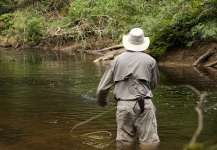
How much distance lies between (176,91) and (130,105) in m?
7.43

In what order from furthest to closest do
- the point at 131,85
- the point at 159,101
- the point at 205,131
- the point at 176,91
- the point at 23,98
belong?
1. the point at 176,91
2. the point at 23,98
3. the point at 159,101
4. the point at 205,131
5. the point at 131,85

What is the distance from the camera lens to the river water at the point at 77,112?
21.3ft

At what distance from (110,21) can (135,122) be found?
20.7 metres

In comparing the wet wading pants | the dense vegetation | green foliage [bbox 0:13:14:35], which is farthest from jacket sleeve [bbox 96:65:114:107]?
green foliage [bbox 0:13:14:35]

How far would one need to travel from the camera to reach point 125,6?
20.8 metres

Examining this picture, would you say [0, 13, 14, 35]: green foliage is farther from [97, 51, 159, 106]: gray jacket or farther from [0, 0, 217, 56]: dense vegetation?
[97, 51, 159, 106]: gray jacket

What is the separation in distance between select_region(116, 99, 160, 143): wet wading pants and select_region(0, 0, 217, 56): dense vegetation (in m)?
5.32

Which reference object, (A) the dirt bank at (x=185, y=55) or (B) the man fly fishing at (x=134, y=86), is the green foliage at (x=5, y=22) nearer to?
(A) the dirt bank at (x=185, y=55)

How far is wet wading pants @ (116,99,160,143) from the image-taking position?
15.7 feet

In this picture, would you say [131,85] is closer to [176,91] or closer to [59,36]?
[176,91]

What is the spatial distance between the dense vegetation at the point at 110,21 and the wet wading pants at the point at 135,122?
17.5 feet

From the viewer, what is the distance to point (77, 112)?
29.8 feet

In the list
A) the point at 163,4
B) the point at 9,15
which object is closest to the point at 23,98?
the point at 163,4

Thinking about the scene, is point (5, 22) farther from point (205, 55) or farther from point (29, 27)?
point (205, 55)
